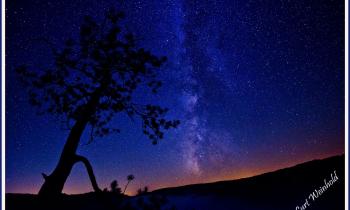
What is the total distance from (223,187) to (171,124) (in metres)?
2.69

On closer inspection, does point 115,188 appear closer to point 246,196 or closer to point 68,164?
point 68,164

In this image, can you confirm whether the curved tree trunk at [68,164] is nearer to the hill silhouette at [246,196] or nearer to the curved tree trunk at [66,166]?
the curved tree trunk at [66,166]

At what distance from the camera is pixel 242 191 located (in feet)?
17.8

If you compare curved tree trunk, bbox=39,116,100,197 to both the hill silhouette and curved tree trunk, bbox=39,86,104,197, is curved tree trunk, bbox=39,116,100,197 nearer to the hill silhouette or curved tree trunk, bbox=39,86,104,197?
curved tree trunk, bbox=39,86,104,197

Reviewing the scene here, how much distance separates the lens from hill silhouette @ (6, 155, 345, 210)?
10.6 feet

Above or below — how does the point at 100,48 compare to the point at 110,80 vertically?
above

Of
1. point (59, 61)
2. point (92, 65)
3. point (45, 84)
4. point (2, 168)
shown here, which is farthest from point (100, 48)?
point (2, 168)

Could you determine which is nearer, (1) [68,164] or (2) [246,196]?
(1) [68,164]

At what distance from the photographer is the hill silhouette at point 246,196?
3246 mm

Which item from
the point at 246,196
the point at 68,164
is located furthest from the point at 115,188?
the point at 246,196

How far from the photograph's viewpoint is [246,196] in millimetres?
5145

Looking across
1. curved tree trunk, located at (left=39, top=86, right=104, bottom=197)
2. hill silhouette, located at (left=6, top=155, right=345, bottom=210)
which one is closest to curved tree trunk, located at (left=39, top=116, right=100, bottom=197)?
curved tree trunk, located at (left=39, top=86, right=104, bottom=197)

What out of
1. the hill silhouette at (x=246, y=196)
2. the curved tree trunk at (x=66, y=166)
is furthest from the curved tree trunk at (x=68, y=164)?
the hill silhouette at (x=246, y=196)

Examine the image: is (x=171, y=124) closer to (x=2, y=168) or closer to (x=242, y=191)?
(x=2, y=168)
